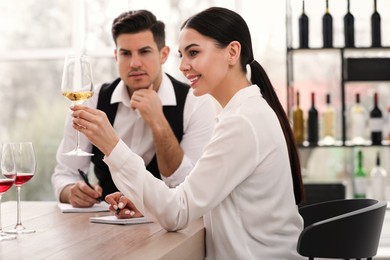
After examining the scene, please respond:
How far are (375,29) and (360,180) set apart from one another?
0.96 m

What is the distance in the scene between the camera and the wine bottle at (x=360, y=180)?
4.71m

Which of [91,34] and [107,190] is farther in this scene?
[91,34]

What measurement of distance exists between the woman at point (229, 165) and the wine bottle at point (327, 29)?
2.33m

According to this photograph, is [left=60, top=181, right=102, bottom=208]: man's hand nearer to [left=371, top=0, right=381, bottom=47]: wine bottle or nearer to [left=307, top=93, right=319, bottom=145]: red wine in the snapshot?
[left=307, top=93, right=319, bottom=145]: red wine

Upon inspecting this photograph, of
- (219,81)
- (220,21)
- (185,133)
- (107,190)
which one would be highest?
→ (220,21)

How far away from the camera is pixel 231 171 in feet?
7.34

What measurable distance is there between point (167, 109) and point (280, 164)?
125 centimetres

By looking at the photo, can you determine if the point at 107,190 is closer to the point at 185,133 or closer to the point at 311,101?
the point at 185,133

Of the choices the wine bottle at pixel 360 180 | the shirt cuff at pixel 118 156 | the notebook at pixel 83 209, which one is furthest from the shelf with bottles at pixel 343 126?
the shirt cuff at pixel 118 156

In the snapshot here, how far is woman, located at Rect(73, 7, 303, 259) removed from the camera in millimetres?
2213

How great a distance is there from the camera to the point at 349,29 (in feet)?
15.7

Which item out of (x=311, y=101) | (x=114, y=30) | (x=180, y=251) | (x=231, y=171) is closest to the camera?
(x=180, y=251)

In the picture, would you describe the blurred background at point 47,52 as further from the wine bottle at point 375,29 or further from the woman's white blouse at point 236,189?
the woman's white blouse at point 236,189

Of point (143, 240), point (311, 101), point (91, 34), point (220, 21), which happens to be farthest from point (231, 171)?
point (91, 34)
